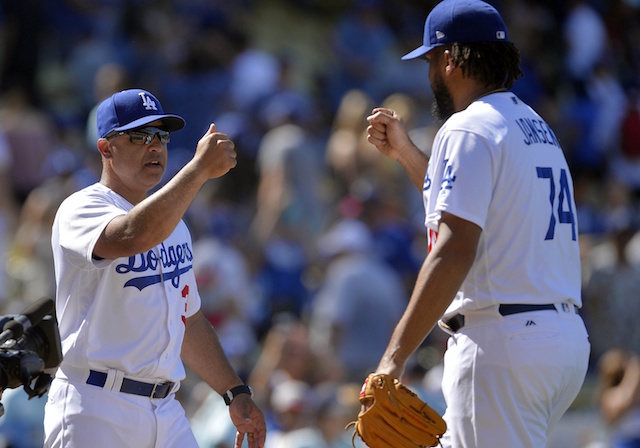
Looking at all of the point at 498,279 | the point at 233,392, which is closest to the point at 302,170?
the point at 233,392

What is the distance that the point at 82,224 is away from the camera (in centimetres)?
437

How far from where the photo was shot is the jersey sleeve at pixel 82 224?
4289mm

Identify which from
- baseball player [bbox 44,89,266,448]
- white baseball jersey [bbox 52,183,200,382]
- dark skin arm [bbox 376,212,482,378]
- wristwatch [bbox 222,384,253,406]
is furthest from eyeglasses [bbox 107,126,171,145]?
dark skin arm [bbox 376,212,482,378]

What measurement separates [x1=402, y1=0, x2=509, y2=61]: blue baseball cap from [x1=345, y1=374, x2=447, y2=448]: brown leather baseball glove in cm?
142

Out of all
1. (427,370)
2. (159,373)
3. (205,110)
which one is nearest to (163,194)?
(159,373)

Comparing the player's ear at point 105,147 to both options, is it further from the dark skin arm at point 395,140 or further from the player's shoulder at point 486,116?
the player's shoulder at point 486,116

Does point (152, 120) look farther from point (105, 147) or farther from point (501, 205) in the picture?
point (501, 205)

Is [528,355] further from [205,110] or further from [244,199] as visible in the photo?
[205,110]

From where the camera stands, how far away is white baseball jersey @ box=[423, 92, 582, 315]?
4.18 m

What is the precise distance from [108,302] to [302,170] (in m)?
7.38

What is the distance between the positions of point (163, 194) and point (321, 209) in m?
7.95

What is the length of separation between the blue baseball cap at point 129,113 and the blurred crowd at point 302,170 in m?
3.57

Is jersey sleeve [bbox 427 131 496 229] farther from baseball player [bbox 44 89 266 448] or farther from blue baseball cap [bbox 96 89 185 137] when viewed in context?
blue baseball cap [bbox 96 89 185 137]

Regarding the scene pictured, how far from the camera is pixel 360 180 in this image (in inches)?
456
